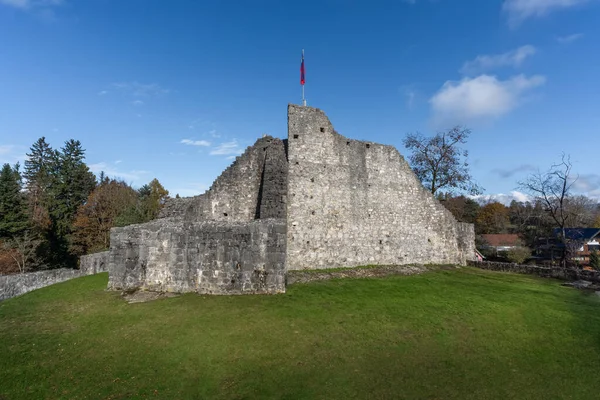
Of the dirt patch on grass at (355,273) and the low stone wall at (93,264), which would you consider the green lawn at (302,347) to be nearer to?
the dirt patch on grass at (355,273)

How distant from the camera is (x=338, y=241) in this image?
56.9 feet

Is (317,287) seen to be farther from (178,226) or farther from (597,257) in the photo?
(597,257)

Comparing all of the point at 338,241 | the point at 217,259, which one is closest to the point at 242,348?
the point at 217,259

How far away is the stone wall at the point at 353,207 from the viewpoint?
16.7 meters

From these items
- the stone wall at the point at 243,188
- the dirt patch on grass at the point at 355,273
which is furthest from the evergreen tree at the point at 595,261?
the stone wall at the point at 243,188

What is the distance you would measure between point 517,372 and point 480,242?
37185mm

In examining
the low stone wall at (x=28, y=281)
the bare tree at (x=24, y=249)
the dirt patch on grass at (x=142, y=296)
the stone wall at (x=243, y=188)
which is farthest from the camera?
the bare tree at (x=24, y=249)

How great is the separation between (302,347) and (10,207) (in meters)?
39.4

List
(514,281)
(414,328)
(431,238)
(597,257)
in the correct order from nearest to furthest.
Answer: (414,328) → (514,281) → (431,238) → (597,257)

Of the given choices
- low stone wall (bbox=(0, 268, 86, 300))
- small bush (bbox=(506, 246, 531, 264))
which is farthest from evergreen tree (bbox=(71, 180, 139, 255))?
small bush (bbox=(506, 246, 531, 264))

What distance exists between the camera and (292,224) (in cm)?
1634

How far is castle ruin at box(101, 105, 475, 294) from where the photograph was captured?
37.5 ft

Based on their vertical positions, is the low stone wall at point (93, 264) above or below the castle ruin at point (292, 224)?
below

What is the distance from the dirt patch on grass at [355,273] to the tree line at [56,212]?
2284 centimetres
